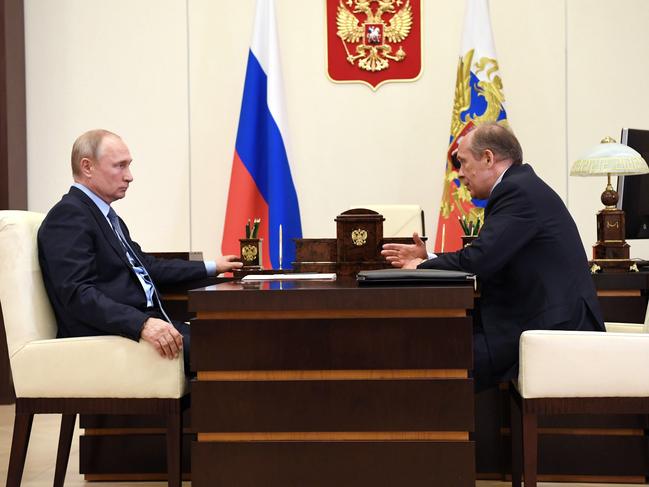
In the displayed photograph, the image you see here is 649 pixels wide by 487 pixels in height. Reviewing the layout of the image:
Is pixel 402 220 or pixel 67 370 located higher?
pixel 402 220

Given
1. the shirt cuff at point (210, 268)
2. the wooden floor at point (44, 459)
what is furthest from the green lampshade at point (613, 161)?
the shirt cuff at point (210, 268)

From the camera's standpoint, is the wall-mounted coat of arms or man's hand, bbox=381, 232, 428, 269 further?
the wall-mounted coat of arms

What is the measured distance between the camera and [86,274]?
2566mm

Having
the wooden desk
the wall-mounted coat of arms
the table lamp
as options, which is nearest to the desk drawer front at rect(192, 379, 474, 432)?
the wooden desk

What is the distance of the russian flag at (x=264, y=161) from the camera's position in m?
5.18

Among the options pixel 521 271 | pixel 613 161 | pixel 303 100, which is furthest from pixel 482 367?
pixel 303 100

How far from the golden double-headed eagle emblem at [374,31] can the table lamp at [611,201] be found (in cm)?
237

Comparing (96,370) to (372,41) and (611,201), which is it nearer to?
(611,201)

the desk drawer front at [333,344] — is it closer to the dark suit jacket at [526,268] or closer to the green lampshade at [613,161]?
the dark suit jacket at [526,268]

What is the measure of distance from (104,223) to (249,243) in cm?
72

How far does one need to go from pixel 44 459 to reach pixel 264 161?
98.1 inches

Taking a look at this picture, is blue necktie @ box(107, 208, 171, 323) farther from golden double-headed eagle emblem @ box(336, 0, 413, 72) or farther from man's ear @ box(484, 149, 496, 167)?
golden double-headed eagle emblem @ box(336, 0, 413, 72)

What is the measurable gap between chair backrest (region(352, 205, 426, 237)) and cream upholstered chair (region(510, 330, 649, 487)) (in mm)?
2141

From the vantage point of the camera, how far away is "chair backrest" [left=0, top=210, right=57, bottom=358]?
98.7 inches
